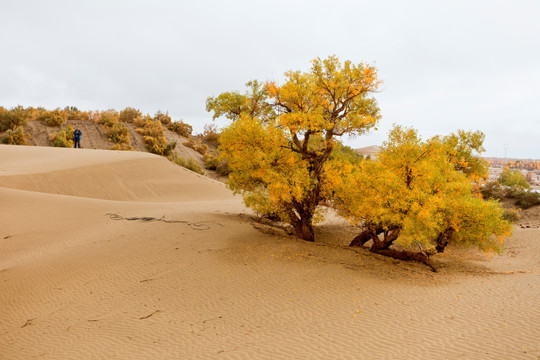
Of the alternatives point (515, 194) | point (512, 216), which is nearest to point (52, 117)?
point (512, 216)

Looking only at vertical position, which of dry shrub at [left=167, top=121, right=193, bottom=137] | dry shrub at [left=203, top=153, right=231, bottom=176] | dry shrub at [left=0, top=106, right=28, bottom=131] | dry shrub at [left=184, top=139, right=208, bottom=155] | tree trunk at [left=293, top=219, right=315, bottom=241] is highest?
dry shrub at [left=167, top=121, right=193, bottom=137]

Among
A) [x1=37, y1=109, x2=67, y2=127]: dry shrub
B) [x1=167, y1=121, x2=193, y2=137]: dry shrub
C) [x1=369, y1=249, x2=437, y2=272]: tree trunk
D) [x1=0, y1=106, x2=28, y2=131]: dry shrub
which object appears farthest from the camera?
[x1=167, y1=121, x2=193, y2=137]: dry shrub

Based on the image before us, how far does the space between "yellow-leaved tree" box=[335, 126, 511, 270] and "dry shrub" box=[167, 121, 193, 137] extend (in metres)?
A: 40.4

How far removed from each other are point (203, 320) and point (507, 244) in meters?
15.5

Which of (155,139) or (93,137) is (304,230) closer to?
(155,139)

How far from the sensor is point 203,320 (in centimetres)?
727

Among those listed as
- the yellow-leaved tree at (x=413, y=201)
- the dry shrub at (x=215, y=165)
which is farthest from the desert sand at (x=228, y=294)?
the dry shrub at (x=215, y=165)

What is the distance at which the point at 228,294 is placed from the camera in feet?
27.7

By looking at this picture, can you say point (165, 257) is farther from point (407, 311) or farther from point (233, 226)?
point (407, 311)

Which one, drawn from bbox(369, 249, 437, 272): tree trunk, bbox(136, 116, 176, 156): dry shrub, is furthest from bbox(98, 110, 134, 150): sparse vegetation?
bbox(369, 249, 437, 272): tree trunk

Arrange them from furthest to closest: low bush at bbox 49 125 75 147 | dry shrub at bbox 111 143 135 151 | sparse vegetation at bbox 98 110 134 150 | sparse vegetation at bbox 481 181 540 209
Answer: sparse vegetation at bbox 98 110 134 150
dry shrub at bbox 111 143 135 151
low bush at bbox 49 125 75 147
sparse vegetation at bbox 481 181 540 209

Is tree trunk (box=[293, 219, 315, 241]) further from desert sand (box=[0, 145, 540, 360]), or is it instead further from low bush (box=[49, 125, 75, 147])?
low bush (box=[49, 125, 75, 147])

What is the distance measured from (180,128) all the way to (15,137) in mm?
19766

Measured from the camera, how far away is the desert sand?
6129 mm
